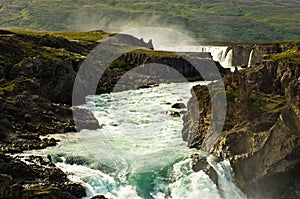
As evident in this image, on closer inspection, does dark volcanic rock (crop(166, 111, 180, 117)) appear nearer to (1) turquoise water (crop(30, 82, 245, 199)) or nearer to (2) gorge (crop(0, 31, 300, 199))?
(1) turquoise water (crop(30, 82, 245, 199))

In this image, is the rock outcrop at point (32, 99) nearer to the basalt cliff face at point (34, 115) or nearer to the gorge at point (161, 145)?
the basalt cliff face at point (34, 115)

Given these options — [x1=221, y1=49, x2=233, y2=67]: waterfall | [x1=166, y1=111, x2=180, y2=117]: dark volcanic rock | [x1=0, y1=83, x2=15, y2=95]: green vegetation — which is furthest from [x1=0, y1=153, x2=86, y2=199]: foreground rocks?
[x1=221, y1=49, x2=233, y2=67]: waterfall

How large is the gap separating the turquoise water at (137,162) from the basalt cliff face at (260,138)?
1.55 m

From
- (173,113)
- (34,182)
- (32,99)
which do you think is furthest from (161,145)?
(32,99)

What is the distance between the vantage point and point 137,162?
1925 inches

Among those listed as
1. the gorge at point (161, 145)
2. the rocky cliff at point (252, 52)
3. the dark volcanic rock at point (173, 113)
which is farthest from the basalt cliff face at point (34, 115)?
the rocky cliff at point (252, 52)

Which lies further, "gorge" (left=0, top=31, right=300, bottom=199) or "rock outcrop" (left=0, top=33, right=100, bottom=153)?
"rock outcrop" (left=0, top=33, right=100, bottom=153)

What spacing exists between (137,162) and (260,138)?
13.1 metres

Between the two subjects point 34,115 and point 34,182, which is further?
point 34,115

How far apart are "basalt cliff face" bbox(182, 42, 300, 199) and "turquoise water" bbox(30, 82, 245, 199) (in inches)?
60.9

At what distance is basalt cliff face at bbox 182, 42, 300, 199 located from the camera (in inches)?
1761

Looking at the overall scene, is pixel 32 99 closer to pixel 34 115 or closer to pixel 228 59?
pixel 34 115

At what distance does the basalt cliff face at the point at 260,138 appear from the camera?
147 ft

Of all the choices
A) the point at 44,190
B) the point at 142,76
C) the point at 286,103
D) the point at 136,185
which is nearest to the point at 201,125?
the point at 286,103
